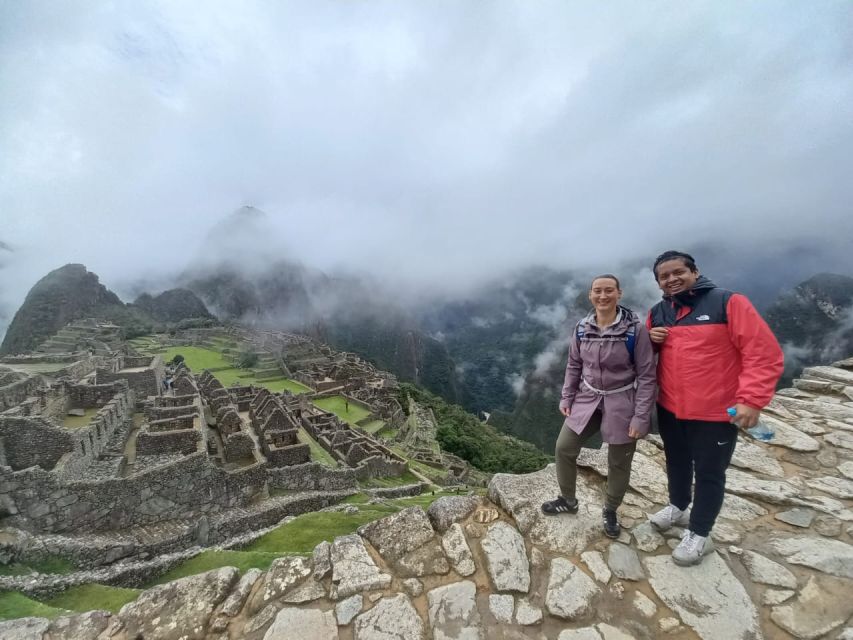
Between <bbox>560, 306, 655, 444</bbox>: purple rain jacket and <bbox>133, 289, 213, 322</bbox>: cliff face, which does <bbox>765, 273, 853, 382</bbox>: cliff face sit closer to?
<bbox>560, 306, 655, 444</bbox>: purple rain jacket

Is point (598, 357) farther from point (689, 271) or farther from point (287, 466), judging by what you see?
point (287, 466)

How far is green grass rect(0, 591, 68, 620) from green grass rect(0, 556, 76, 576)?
1866 millimetres

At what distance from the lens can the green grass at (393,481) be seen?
18392 millimetres

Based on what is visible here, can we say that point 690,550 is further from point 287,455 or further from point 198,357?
point 198,357

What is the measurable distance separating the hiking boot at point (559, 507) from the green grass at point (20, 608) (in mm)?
5905

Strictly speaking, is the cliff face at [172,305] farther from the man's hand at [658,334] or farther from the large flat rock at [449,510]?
the man's hand at [658,334]

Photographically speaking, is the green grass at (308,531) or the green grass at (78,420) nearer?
the green grass at (308,531)

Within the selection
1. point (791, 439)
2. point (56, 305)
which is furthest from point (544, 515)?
point (56, 305)

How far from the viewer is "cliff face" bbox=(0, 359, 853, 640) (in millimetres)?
2879

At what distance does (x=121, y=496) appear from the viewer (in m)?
9.47

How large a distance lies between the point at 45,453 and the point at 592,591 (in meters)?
13.2

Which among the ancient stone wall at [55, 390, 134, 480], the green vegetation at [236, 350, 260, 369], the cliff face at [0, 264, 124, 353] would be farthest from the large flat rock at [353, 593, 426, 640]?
the cliff face at [0, 264, 124, 353]

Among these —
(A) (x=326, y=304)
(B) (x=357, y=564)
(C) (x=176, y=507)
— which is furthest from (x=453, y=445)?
(A) (x=326, y=304)

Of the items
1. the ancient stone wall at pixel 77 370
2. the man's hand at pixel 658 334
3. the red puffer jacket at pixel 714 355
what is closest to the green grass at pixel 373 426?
the ancient stone wall at pixel 77 370
